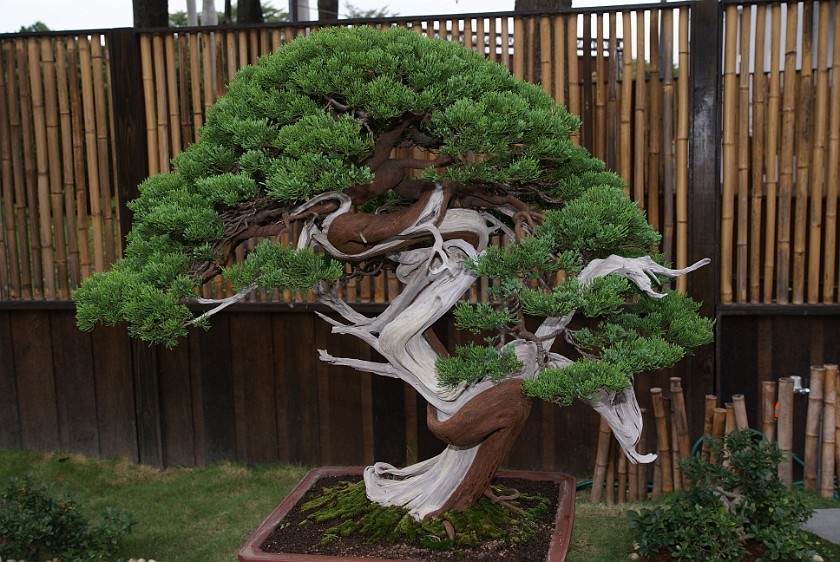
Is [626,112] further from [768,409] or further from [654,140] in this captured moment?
[768,409]

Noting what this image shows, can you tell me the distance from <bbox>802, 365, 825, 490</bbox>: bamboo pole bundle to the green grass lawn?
0.13 m

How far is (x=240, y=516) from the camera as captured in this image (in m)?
4.13

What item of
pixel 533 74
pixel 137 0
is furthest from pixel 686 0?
pixel 137 0

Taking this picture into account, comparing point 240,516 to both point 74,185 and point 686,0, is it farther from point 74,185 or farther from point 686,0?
point 686,0

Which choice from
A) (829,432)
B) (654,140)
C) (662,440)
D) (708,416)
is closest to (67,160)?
(654,140)

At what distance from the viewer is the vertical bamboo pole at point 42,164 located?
15.1 ft

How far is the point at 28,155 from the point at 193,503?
6.91 ft

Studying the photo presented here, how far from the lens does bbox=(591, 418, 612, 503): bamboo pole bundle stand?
4090mm

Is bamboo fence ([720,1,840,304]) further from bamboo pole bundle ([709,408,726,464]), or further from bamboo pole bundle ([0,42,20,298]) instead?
bamboo pole bundle ([0,42,20,298])

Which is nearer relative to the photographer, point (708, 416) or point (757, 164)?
point (708, 416)

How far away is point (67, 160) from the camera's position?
4633 mm

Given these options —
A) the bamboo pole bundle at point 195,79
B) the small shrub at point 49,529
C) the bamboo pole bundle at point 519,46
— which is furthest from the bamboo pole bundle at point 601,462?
the bamboo pole bundle at point 195,79

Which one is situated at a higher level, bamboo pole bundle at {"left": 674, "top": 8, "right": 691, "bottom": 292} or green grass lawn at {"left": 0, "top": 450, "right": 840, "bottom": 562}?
bamboo pole bundle at {"left": 674, "top": 8, "right": 691, "bottom": 292}

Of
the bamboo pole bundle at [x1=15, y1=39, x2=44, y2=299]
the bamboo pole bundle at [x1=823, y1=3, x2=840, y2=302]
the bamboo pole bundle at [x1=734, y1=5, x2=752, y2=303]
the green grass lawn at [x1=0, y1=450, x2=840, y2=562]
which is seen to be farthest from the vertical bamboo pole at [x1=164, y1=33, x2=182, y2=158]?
the bamboo pole bundle at [x1=823, y1=3, x2=840, y2=302]
